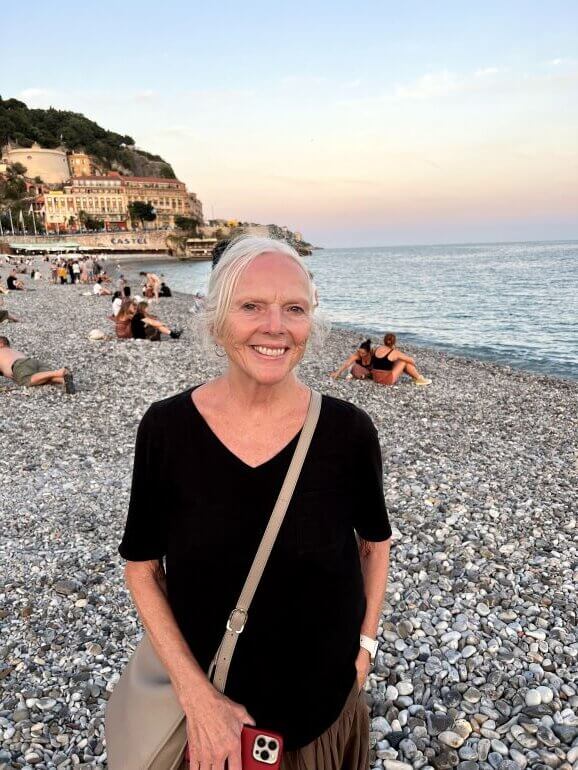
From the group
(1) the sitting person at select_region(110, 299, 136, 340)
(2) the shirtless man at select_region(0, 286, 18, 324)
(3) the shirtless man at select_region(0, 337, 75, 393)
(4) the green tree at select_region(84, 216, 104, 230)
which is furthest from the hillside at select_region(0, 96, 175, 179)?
(3) the shirtless man at select_region(0, 337, 75, 393)

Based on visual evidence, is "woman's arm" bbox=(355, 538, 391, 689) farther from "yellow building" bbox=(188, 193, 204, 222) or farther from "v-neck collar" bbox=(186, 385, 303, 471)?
"yellow building" bbox=(188, 193, 204, 222)

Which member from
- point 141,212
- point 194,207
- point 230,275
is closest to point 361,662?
point 230,275

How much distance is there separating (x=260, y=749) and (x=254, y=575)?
0.53 metres

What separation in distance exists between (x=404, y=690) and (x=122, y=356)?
1357 centimetres

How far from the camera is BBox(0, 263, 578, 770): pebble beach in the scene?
330 centimetres

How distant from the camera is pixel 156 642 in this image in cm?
181

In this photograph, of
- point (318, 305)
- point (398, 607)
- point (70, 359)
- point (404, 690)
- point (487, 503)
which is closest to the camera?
point (318, 305)

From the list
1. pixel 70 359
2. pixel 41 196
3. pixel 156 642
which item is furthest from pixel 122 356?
pixel 41 196

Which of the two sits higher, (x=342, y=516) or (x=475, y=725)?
(x=342, y=516)

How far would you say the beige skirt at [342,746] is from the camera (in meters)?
1.86

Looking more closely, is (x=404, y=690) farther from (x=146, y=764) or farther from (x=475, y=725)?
(x=146, y=764)

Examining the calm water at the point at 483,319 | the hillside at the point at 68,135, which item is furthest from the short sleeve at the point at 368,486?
the hillside at the point at 68,135

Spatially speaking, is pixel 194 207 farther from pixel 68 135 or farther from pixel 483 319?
pixel 483 319

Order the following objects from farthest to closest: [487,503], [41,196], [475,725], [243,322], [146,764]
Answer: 1. [41,196]
2. [487,503]
3. [475,725]
4. [243,322]
5. [146,764]
